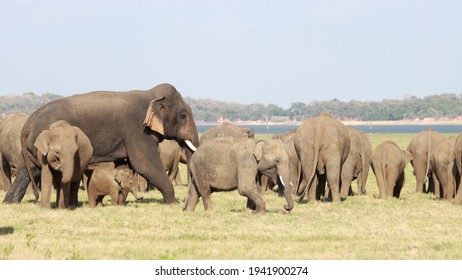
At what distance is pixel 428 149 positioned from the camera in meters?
27.8

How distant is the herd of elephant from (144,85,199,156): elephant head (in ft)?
0.08

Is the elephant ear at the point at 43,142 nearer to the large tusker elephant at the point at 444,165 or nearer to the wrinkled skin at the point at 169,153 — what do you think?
the wrinkled skin at the point at 169,153

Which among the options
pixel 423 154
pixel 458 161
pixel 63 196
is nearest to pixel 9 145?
pixel 63 196

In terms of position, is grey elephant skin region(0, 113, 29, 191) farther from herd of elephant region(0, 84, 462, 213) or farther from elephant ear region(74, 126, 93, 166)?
elephant ear region(74, 126, 93, 166)

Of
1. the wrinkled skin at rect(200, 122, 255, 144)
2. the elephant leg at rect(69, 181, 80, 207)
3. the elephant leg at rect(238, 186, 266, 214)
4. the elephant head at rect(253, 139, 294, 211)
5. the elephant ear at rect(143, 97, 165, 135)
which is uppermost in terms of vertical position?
the elephant ear at rect(143, 97, 165, 135)

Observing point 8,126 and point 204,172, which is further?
point 8,126

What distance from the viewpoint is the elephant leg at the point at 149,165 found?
2127 centimetres

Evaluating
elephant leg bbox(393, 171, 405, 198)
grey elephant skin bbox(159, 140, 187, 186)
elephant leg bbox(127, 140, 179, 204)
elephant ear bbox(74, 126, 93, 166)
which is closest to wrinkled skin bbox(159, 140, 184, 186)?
grey elephant skin bbox(159, 140, 187, 186)

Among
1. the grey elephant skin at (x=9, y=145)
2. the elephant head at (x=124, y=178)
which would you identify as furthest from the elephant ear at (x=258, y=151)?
the grey elephant skin at (x=9, y=145)

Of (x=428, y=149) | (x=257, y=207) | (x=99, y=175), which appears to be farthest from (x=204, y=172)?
(x=428, y=149)

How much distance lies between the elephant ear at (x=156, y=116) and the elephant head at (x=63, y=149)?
8.26 ft

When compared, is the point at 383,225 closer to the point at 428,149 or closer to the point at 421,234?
the point at 421,234

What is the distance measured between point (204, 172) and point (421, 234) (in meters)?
4.71

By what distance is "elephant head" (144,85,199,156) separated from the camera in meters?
21.5
